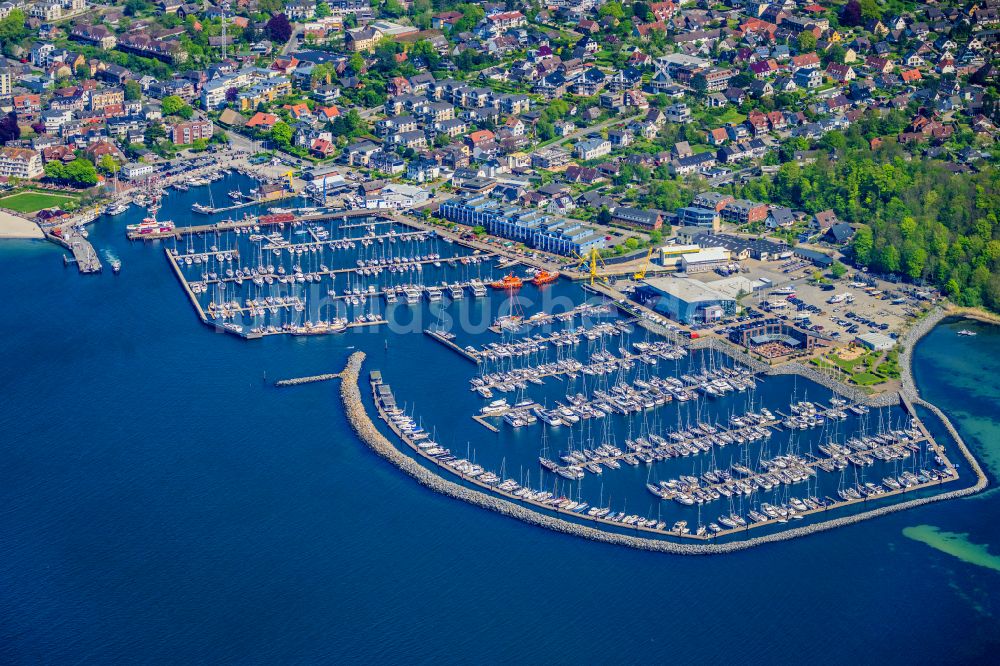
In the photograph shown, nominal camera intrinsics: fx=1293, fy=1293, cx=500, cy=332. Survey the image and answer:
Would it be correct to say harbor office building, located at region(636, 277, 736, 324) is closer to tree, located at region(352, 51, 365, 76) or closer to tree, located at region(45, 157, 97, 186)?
tree, located at region(45, 157, 97, 186)

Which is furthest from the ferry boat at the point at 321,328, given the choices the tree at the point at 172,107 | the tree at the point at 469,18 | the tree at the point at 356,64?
the tree at the point at 469,18

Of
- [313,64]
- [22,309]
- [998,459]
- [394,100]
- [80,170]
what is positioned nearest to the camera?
[998,459]

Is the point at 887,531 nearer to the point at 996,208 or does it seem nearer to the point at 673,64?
the point at 996,208

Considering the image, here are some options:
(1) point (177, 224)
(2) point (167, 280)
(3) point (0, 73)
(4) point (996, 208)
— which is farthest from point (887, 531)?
Answer: (3) point (0, 73)

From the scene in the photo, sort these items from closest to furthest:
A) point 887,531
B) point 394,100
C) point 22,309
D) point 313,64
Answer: point 887,531, point 22,309, point 394,100, point 313,64

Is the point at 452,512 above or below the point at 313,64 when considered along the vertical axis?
below

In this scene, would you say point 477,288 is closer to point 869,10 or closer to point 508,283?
point 508,283

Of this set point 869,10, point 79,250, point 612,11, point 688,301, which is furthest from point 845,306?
point 612,11
